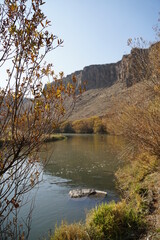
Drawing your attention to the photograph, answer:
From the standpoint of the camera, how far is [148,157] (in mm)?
11227

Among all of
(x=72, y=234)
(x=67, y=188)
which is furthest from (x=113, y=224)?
(x=67, y=188)

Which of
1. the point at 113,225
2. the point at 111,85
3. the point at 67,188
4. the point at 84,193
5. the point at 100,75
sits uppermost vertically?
the point at 100,75

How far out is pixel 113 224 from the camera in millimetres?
5723

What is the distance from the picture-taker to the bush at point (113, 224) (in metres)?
5.52

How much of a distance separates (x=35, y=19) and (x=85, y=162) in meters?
17.5

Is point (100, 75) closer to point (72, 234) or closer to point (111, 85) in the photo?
point (111, 85)

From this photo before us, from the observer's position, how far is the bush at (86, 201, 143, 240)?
552cm

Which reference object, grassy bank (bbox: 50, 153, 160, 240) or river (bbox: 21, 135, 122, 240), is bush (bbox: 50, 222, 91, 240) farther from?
river (bbox: 21, 135, 122, 240)

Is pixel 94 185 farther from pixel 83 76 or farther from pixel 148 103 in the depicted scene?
pixel 83 76

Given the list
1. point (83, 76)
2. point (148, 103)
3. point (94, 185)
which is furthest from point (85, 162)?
point (83, 76)

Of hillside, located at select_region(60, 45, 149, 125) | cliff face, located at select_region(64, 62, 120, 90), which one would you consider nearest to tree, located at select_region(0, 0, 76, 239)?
hillside, located at select_region(60, 45, 149, 125)

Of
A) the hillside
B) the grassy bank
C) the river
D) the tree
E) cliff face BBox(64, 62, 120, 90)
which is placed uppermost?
cliff face BBox(64, 62, 120, 90)

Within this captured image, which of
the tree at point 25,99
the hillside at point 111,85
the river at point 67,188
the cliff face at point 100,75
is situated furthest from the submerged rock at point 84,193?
the cliff face at point 100,75

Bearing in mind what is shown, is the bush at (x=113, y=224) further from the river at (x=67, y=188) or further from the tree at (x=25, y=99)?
the tree at (x=25, y=99)
